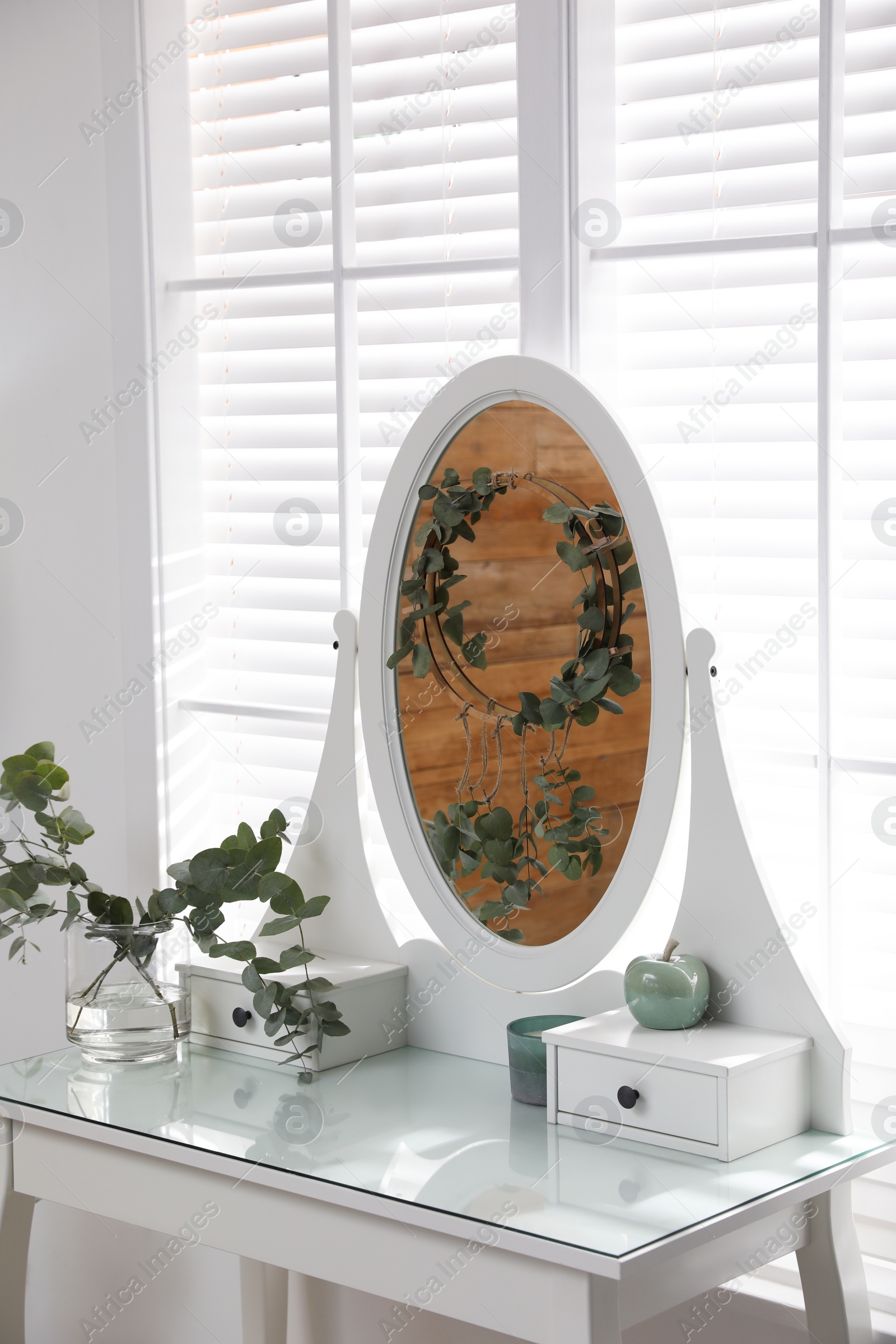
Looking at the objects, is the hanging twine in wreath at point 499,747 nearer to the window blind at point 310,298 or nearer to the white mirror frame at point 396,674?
the white mirror frame at point 396,674

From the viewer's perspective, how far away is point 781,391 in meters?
1.61

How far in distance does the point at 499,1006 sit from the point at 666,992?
292 mm

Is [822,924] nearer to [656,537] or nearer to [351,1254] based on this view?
[656,537]

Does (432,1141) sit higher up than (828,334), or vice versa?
(828,334)

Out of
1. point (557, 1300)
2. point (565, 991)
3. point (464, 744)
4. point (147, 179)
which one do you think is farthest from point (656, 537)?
point (147, 179)

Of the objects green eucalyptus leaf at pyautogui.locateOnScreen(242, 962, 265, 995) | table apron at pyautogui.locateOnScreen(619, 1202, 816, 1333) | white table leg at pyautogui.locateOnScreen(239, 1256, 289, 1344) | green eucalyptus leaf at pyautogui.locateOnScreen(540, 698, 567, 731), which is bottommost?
white table leg at pyautogui.locateOnScreen(239, 1256, 289, 1344)

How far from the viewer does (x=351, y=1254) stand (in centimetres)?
142

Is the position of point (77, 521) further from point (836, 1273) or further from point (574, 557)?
point (836, 1273)

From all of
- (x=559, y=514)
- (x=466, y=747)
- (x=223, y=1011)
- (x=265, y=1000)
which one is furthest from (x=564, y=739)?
(x=223, y=1011)

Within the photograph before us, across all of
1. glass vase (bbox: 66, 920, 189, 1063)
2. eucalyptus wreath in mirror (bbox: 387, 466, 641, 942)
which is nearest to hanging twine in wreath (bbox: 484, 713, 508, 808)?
eucalyptus wreath in mirror (bbox: 387, 466, 641, 942)

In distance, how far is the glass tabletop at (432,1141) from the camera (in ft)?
4.35

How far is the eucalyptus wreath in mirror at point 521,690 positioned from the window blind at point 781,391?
9 cm

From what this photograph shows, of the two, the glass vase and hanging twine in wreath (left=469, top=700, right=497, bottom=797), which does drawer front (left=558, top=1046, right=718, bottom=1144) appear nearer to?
hanging twine in wreath (left=469, top=700, right=497, bottom=797)

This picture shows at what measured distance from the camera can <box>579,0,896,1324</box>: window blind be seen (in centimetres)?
155
